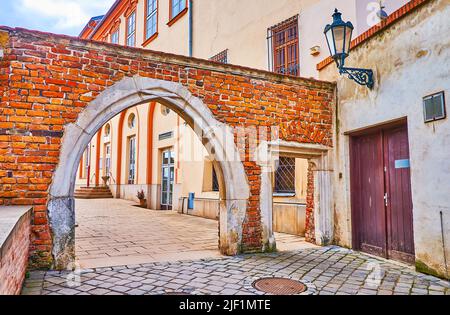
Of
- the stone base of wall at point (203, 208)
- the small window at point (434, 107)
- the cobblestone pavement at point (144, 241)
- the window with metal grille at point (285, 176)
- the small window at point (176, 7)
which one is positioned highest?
the small window at point (176, 7)

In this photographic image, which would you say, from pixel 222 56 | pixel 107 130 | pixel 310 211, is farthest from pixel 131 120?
pixel 310 211

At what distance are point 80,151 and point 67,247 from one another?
4.25ft

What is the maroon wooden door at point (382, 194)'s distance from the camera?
5289mm

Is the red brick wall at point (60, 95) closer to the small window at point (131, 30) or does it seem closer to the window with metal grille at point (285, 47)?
the window with metal grille at point (285, 47)

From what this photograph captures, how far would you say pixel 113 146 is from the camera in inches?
752

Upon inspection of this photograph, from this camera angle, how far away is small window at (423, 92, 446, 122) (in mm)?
4430

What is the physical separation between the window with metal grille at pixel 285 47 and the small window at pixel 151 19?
812 cm

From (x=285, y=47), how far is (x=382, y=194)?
4977 mm

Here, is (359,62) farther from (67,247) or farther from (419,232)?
(67,247)

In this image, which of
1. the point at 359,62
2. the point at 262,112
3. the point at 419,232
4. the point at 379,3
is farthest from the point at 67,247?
the point at 379,3

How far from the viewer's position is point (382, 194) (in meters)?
5.74

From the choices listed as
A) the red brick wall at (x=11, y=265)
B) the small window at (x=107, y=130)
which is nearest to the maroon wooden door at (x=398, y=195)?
the red brick wall at (x=11, y=265)

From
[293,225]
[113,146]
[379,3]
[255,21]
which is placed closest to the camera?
[379,3]

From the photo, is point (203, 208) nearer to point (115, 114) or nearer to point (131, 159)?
point (115, 114)
